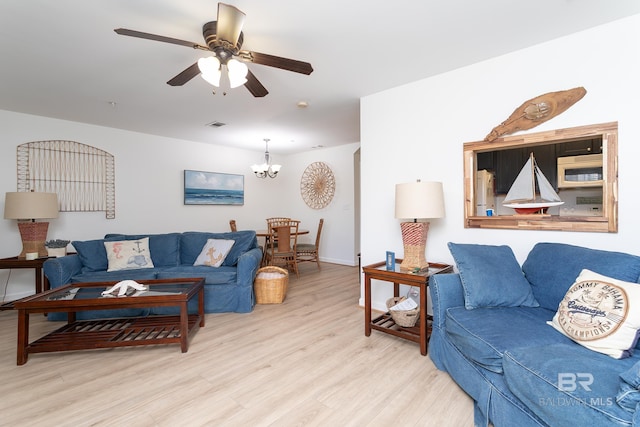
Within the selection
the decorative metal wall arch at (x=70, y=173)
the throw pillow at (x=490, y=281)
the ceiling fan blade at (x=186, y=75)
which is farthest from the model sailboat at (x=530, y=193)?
the decorative metal wall arch at (x=70, y=173)

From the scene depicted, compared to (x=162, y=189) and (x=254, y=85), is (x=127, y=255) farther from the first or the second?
(x=254, y=85)

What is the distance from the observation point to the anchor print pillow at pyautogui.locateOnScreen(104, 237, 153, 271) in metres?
3.31

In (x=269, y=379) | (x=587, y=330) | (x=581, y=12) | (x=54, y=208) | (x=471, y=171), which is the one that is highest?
(x=581, y=12)

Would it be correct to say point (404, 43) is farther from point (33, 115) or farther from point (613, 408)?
point (33, 115)

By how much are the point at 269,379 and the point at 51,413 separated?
1.18 m

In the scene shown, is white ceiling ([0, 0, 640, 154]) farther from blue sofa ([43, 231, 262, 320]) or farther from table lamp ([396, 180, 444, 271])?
blue sofa ([43, 231, 262, 320])

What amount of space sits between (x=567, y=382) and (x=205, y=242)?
360 centimetres

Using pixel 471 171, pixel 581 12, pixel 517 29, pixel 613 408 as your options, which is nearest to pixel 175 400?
pixel 613 408

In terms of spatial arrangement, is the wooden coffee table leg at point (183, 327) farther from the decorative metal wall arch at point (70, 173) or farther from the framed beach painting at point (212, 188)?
the framed beach painting at point (212, 188)

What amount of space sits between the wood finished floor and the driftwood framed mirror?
53.6 inches

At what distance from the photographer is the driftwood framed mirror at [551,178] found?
205cm

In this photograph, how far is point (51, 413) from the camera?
1628 millimetres

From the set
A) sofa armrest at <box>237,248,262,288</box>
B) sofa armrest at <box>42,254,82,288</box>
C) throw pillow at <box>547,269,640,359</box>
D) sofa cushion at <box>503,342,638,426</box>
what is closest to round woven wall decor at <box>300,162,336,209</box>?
sofa armrest at <box>237,248,262,288</box>

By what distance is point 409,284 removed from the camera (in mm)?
2369
